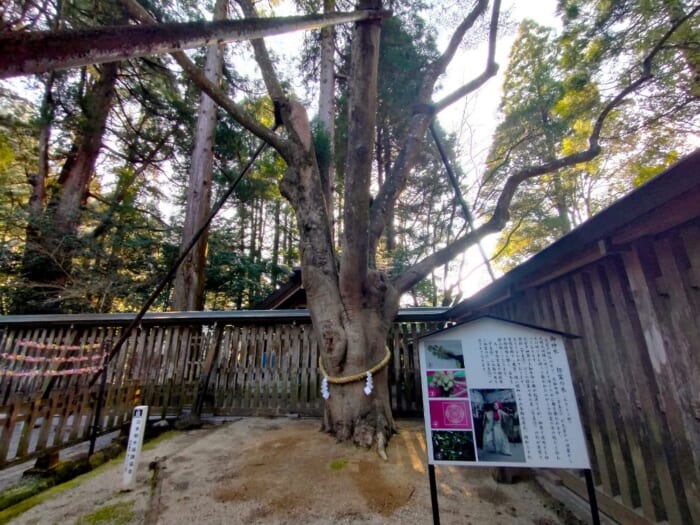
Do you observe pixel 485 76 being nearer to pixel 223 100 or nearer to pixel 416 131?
pixel 416 131

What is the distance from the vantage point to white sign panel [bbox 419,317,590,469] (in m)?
1.57

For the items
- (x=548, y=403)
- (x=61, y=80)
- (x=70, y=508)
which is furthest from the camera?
(x=61, y=80)

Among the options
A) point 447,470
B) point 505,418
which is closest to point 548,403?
point 505,418

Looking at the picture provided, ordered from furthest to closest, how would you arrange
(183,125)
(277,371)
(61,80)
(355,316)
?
(183,125), (61,80), (277,371), (355,316)

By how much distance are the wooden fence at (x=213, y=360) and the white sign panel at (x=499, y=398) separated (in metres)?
3.45

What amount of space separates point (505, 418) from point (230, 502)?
6.18 ft

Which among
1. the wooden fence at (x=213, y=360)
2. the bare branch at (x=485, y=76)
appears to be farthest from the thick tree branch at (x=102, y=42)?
the wooden fence at (x=213, y=360)

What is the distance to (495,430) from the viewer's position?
63.7 inches

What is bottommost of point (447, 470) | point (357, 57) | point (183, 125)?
point (447, 470)

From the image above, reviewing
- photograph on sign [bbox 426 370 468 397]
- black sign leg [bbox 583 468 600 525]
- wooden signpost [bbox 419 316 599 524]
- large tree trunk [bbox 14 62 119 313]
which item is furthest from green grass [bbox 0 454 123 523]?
large tree trunk [bbox 14 62 119 313]

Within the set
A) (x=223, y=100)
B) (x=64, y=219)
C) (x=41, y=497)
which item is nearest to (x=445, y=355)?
(x=41, y=497)

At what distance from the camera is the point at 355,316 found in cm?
339

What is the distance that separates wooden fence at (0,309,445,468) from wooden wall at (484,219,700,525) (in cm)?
315

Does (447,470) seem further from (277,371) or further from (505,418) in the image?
(277,371)
